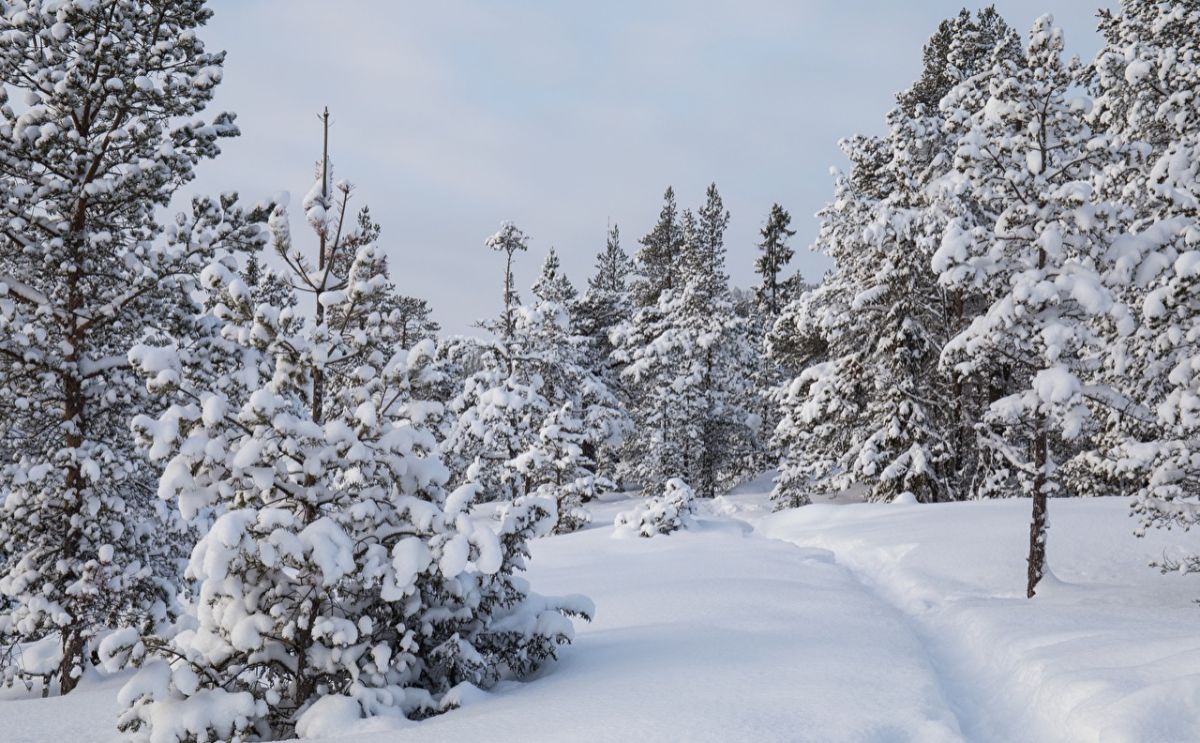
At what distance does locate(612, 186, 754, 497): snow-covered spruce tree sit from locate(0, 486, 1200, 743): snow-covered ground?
17.4 meters

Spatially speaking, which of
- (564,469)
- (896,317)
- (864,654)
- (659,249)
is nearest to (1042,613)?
(864,654)

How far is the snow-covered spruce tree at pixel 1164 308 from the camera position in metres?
9.01

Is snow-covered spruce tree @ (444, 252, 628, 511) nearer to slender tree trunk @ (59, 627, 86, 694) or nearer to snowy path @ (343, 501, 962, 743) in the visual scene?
snowy path @ (343, 501, 962, 743)

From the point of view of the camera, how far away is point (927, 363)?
21.3 metres

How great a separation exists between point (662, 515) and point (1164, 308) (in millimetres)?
12092

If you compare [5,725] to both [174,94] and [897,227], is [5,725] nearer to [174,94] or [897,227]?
[174,94]

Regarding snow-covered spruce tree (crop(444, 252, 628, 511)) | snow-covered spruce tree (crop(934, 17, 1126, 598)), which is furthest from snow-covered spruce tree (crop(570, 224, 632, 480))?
snow-covered spruce tree (crop(934, 17, 1126, 598))

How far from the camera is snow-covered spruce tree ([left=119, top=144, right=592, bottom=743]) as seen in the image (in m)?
5.70

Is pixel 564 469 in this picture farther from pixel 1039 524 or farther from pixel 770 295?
pixel 770 295

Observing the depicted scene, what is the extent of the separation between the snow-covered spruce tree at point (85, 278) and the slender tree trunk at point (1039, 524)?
1181 cm

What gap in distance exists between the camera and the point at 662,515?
19.0 m

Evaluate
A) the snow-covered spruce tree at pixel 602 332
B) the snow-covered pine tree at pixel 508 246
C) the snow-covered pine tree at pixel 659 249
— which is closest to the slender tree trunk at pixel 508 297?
the snow-covered pine tree at pixel 508 246

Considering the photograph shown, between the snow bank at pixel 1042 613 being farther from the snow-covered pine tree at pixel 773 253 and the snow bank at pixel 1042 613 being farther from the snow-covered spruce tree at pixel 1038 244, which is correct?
the snow-covered pine tree at pixel 773 253

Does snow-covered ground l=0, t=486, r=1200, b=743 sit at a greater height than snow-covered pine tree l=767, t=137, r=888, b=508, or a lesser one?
lesser
